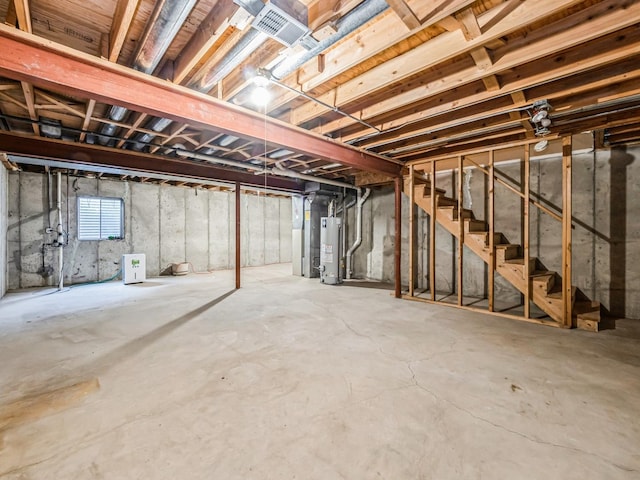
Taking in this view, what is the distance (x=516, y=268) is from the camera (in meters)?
3.70

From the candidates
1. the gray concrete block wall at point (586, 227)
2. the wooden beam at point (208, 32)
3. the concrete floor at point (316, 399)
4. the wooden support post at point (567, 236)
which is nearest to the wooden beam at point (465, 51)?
the wooden beam at point (208, 32)

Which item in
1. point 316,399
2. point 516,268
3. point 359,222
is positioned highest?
point 359,222

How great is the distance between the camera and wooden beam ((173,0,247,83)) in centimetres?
159

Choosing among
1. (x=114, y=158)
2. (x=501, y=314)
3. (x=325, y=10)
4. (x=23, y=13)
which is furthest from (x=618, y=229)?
(x=114, y=158)

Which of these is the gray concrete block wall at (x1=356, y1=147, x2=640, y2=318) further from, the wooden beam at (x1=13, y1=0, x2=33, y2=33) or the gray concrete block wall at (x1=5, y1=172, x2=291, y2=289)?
the gray concrete block wall at (x1=5, y1=172, x2=291, y2=289)

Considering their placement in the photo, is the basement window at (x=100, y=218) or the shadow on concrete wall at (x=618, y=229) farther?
the basement window at (x=100, y=218)

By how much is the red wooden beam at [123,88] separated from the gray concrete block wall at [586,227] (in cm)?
349

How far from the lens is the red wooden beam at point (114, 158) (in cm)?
360

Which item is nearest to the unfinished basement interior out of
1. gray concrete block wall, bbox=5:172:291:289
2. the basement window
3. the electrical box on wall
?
gray concrete block wall, bbox=5:172:291:289

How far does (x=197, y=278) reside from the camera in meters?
6.81

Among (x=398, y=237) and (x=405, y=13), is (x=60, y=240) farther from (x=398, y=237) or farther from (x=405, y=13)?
(x=405, y=13)

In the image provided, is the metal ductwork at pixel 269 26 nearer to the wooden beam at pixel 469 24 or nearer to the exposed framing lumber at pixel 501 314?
the wooden beam at pixel 469 24

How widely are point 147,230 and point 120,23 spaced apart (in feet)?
20.5

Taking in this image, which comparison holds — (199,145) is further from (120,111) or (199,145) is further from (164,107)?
(164,107)
